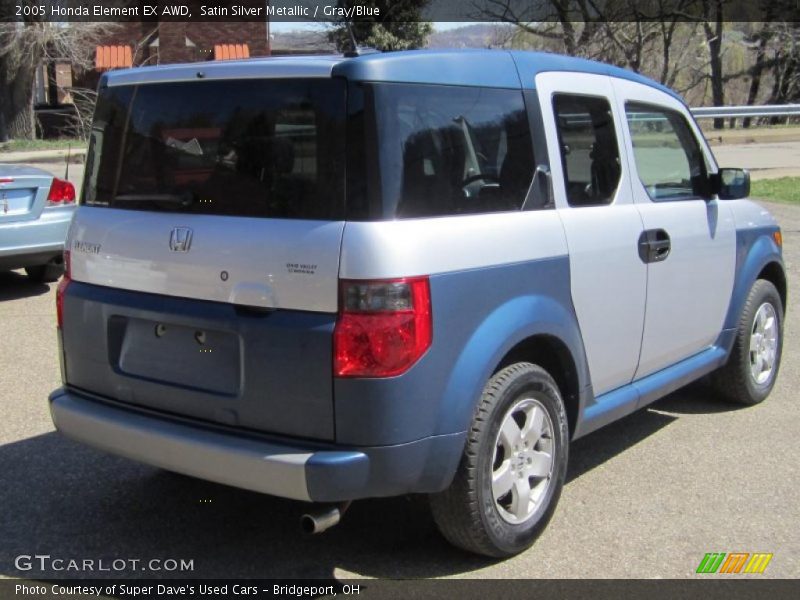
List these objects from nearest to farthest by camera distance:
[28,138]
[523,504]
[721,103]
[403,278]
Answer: [403,278], [523,504], [28,138], [721,103]

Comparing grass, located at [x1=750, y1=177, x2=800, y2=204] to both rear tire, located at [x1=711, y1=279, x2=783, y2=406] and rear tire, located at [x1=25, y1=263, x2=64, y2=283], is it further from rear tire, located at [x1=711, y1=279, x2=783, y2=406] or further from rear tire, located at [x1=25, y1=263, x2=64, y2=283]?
rear tire, located at [x1=25, y1=263, x2=64, y2=283]

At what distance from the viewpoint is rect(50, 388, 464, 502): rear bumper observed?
3100 millimetres

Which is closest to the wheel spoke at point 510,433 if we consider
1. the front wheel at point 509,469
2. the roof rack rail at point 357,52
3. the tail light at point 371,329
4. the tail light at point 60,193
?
the front wheel at point 509,469

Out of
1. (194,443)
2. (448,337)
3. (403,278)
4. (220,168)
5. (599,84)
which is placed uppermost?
(599,84)

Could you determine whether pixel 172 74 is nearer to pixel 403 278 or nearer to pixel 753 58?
pixel 403 278

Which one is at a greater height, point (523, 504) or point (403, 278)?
point (403, 278)

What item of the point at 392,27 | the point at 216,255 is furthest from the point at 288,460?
the point at 392,27

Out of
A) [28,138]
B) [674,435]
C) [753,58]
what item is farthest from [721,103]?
[674,435]

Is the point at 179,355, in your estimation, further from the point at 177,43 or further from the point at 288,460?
the point at 177,43

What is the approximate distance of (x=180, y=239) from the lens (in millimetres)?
3445

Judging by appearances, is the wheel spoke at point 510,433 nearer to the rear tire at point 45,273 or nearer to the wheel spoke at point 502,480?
the wheel spoke at point 502,480

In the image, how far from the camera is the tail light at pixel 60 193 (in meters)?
8.61

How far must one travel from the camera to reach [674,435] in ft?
17.1

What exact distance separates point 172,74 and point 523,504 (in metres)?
2.22
